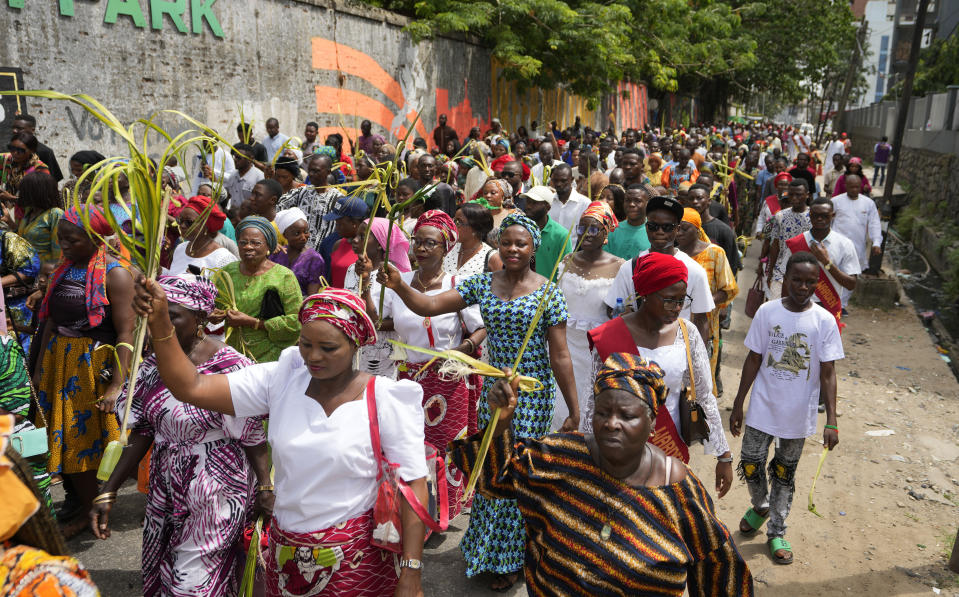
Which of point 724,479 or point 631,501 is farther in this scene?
point 724,479

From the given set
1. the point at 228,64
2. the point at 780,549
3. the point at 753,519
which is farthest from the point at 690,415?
the point at 228,64

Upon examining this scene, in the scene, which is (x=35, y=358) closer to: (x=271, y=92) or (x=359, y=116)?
(x=271, y=92)

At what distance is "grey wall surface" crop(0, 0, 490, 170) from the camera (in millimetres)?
9883

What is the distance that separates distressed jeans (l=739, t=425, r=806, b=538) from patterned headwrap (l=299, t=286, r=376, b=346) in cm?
280

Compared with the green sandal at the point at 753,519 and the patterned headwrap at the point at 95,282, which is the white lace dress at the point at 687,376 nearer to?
the green sandal at the point at 753,519

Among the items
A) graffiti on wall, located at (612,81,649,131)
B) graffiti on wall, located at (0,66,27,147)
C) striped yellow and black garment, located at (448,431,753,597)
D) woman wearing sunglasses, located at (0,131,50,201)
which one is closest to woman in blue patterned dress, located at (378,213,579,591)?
striped yellow and black garment, located at (448,431,753,597)

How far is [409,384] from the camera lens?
2.42m

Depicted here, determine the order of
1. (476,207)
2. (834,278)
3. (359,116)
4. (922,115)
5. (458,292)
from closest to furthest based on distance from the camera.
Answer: (458,292) → (476,207) → (834,278) → (359,116) → (922,115)

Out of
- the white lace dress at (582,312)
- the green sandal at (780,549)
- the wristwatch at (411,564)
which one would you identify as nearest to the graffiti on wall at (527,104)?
the white lace dress at (582,312)

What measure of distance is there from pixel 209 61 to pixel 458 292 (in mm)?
10081

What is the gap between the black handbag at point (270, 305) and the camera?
13.6 ft

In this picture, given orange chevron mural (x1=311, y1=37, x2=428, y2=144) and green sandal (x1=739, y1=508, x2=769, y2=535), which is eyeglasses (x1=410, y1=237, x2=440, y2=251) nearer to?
green sandal (x1=739, y1=508, x2=769, y2=535)

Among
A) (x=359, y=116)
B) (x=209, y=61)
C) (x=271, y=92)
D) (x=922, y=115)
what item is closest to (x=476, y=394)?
(x=209, y=61)

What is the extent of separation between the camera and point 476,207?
4941mm
